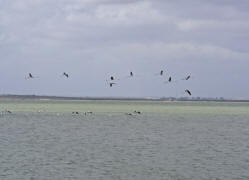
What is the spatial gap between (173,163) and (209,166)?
90.2 inches

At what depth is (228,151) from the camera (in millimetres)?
39531

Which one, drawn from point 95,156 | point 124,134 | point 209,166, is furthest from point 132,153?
point 124,134

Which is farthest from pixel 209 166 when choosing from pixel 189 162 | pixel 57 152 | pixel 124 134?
pixel 124 134

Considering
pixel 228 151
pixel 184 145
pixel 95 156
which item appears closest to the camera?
pixel 95 156

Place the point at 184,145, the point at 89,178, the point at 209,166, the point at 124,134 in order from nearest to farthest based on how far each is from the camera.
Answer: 1. the point at 89,178
2. the point at 209,166
3. the point at 184,145
4. the point at 124,134

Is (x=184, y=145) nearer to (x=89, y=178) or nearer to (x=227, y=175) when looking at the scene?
(x=227, y=175)

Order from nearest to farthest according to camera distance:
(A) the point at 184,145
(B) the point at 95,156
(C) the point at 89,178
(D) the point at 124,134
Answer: (C) the point at 89,178, (B) the point at 95,156, (A) the point at 184,145, (D) the point at 124,134

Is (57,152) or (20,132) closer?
(57,152)

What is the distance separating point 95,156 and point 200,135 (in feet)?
68.6

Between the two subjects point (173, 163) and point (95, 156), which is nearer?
point (173, 163)

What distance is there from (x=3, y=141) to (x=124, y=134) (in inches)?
531

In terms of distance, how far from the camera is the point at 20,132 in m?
53.9

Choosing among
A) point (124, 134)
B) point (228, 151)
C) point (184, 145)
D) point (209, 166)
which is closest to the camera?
point (209, 166)

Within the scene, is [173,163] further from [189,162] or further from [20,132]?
[20,132]
